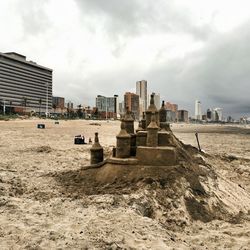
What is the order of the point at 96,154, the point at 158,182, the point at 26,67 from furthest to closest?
the point at 26,67 → the point at 96,154 → the point at 158,182

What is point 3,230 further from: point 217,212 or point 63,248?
point 217,212

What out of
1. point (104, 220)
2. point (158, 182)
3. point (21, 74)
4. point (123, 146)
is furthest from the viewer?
point (21, 74)

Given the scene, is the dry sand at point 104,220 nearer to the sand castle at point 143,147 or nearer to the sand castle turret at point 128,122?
the sand castle at point 143,147

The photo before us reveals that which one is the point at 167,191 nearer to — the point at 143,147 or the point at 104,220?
the point at 143,147

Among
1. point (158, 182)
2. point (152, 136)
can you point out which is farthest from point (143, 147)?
point (158, 182)

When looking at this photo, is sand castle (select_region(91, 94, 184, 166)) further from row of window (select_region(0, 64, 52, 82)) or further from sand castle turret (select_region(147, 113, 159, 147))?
row of window (select_region(0, 64, 52, 82))

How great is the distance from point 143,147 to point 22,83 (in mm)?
156311

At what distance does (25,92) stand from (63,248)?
162m

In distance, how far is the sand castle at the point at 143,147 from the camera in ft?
32.8

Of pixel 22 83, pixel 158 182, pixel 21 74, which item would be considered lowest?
pixel 158 182

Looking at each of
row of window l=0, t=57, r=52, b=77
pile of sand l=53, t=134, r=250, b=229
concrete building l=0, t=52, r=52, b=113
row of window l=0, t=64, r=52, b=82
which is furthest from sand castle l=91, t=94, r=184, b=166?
row of window l=0, t=57, r=52, b=77

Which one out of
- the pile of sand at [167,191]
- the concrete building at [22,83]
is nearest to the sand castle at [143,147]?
the pile of sand at [167,191]

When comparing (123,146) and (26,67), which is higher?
(26,67)

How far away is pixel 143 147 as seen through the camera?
10.2 m
